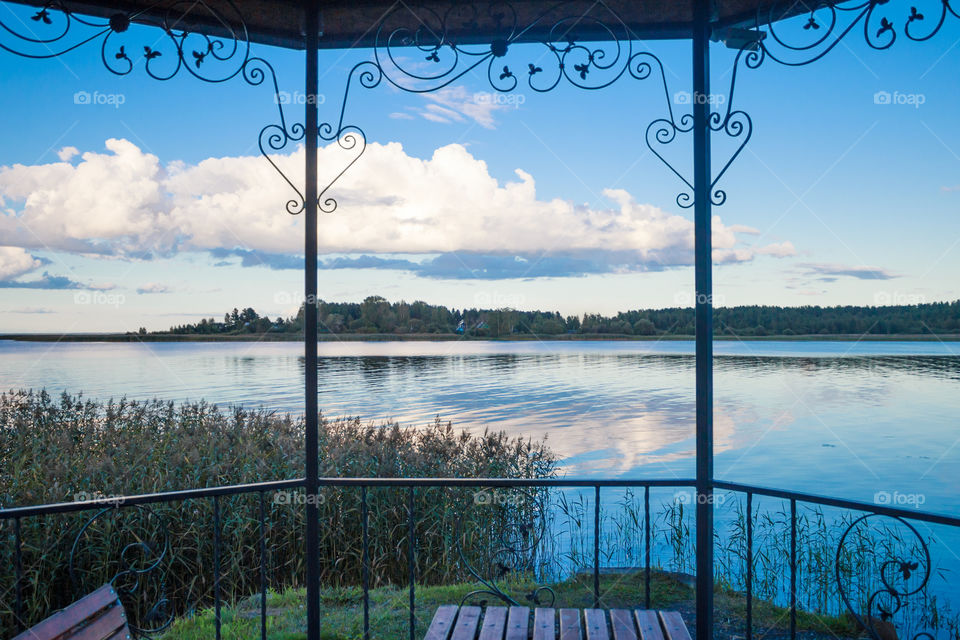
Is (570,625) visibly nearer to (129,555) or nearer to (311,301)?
(311,301)

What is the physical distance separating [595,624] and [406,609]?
2781mm

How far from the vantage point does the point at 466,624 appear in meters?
1.94

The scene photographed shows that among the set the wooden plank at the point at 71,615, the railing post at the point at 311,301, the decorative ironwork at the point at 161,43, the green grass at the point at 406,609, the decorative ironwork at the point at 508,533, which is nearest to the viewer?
the wooden plank at the point at 71,615

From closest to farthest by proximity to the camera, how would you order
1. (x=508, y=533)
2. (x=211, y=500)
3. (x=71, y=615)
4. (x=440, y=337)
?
(x=71, y=615), (x=211, y=500), (x=508, y=533), (x=440, y=337)

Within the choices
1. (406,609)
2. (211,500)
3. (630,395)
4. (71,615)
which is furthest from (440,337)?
(630,395)

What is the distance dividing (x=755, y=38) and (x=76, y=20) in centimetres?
257

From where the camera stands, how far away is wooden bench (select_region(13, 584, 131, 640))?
1.61 m

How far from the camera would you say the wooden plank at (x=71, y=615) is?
5.14ft

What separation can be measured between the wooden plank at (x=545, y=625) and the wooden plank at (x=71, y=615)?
1358 mm

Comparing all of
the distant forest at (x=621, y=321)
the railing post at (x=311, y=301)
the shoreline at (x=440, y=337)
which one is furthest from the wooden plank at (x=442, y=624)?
the shoreline at (x=440, y=337)

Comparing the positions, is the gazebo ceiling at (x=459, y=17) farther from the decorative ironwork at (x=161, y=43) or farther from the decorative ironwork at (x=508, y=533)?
the decorative ironwork at (x=508, y=533)

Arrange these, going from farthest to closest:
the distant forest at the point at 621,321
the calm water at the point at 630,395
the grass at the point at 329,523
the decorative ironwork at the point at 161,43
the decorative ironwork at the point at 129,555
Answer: the calm water at the point at 630,395, the distant forest at the point at 621,321, the grass at the point at 329,523, the decorative ironwork at the point at 129,555, the decorative ironwork at the point at 161,43

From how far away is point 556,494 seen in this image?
20.7 feet

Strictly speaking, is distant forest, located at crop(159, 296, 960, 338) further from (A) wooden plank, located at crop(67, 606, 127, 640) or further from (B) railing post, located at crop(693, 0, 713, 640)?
(A) wooden plank, located at crop(67, 606, 127, 640)
